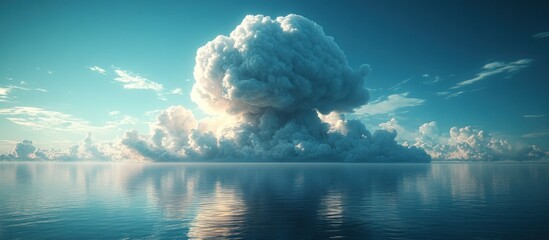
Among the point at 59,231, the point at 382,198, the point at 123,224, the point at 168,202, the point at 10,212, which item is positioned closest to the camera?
the point at 59,231

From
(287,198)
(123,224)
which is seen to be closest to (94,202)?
(123,224)

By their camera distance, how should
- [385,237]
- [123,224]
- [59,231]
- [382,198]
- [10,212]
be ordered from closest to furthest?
[385,237]
[59,231]
[123,224]
[10,212]
[382,198]

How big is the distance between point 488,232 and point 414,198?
2806 centimetres

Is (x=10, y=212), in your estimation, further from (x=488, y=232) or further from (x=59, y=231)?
(x=488, y=232)

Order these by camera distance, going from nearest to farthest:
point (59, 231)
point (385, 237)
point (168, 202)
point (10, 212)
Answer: point (385, 237) → point (59, 231) → point (10, 212) → point (168, 202)

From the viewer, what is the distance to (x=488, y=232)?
3597cm

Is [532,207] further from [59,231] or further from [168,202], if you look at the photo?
[59,231]

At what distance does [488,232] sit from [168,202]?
4562 centimetres

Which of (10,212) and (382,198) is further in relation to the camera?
(382,198)

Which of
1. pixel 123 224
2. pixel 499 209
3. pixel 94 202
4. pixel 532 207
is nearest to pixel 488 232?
pixel 499 209

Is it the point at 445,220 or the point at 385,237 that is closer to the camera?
the point at 385,237

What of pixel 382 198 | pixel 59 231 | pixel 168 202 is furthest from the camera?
pixel 382 198

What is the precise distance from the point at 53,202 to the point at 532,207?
3013 inches

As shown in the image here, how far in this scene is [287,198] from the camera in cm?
6444
